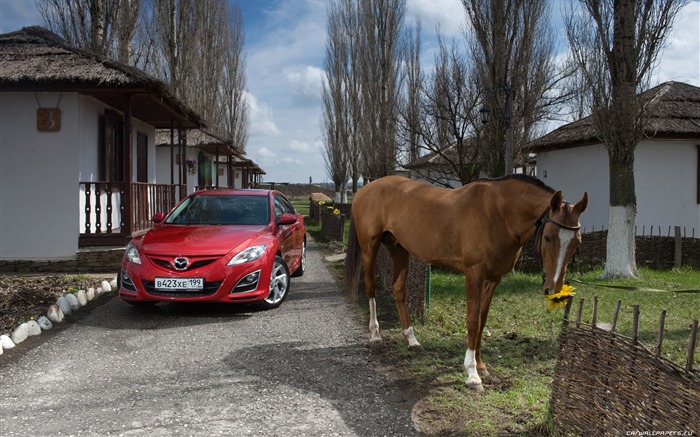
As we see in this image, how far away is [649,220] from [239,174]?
36.9m

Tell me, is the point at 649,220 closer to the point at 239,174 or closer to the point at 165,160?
the point at 165,160

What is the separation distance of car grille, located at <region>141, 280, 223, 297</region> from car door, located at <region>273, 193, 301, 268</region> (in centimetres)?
141

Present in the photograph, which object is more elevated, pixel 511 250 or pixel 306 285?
→ pixel 511 250

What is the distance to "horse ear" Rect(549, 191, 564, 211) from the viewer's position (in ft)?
12.6

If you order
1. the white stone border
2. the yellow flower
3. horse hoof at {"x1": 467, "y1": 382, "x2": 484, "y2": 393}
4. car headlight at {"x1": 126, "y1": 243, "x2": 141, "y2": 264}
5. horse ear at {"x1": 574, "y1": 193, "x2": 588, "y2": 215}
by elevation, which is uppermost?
horse ear at {"x1": 574, "y1": 193, "x2": 588, "y2": 215}

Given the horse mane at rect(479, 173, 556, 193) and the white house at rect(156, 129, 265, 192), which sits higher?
the white house at rect(156, 129, 265, 192)

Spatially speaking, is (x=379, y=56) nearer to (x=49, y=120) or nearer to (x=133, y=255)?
(x=49, y=120)

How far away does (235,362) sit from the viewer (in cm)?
515

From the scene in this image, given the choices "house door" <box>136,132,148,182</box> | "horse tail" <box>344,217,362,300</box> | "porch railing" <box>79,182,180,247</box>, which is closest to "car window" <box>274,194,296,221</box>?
"horse tail" <box>344,217,362,300</box>

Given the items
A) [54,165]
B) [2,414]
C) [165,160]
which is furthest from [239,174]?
[2,414]

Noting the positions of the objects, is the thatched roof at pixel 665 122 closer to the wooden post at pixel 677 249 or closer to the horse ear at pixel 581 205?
the wooden post at pixel 677 249

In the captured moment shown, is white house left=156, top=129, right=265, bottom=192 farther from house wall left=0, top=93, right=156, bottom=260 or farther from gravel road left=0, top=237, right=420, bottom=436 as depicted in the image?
gravel road left=0, top=237, right=420, bottom=436

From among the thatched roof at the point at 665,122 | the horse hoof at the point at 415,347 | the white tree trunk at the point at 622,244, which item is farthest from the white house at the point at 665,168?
the horse hoof at the point at 415,347

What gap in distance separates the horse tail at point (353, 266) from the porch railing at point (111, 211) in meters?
5.59
